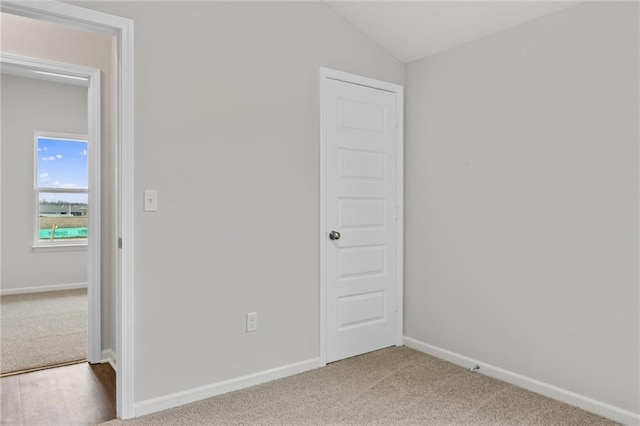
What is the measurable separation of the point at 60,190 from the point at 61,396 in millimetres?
4265

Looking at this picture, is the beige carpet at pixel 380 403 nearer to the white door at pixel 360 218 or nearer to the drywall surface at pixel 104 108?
the white door at pixel 360 218

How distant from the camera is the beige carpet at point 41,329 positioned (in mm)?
3223

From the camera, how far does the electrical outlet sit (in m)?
2.74

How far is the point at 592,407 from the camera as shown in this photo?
94.2 inches

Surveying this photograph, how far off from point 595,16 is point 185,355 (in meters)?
3.02

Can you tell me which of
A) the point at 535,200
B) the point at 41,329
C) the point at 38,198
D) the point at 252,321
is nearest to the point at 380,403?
the point at 252,321

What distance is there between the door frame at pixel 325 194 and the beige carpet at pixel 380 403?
0.41m

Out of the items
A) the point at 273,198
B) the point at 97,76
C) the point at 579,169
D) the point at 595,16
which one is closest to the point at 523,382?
the point at 579,169

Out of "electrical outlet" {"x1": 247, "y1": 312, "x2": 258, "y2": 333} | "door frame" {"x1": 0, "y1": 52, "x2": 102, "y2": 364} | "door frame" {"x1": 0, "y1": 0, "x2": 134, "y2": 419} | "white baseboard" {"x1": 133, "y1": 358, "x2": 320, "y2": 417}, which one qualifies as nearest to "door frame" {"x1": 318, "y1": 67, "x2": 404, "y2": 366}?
"white baseboard" {"x1": 133, "y1": 358, "x2": 320, "y2": 417}

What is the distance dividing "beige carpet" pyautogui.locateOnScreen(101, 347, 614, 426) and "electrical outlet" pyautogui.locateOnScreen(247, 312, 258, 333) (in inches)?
14.4

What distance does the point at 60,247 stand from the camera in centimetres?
589

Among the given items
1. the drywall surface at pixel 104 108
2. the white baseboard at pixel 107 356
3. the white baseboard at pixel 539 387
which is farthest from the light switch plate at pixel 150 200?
the white baseboard at pixel 539 387

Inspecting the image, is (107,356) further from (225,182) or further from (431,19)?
(431,19)

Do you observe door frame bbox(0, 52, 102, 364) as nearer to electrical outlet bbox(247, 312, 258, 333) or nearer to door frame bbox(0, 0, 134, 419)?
door frame bbox(0, 0, 134, 419)
